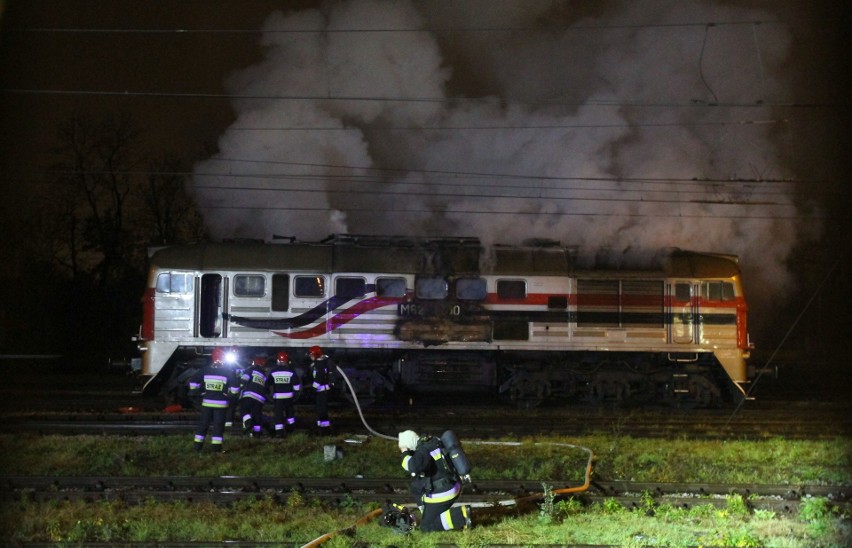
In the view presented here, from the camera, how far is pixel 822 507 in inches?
372

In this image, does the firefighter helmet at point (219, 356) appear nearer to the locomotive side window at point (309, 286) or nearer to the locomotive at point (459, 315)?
the locomotive at point (459, 315)

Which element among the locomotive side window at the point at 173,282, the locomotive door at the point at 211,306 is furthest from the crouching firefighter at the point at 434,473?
the locomotive side window at the point at 173,282

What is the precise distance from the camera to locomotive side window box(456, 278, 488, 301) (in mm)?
17766

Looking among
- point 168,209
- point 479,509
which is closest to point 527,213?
point 479,509

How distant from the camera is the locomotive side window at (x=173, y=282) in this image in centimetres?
1747

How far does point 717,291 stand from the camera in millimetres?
17938

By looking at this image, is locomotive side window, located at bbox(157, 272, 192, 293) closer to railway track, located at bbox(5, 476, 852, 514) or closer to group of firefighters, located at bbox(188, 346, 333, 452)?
group of firefighters, located at bbox(188, 346, 333, 452)

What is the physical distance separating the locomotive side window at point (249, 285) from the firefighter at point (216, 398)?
4.57 m

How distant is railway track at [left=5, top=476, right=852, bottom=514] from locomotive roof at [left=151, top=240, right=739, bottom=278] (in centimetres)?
786

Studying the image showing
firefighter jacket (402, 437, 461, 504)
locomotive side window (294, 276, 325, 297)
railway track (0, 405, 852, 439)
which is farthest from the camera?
locomotive side window (294, 276, 325, 297)

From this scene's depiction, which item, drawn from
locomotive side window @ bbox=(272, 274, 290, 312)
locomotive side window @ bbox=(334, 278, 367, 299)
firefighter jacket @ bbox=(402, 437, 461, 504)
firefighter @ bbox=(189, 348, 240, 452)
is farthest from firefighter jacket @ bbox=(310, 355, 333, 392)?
firefighter jacket @ bbox=(402, 437, 461, 504)

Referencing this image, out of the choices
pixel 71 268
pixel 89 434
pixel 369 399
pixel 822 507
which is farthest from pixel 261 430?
pixel 71 268

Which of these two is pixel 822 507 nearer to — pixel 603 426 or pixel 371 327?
pixel 603 426

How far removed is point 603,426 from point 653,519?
635 cm
